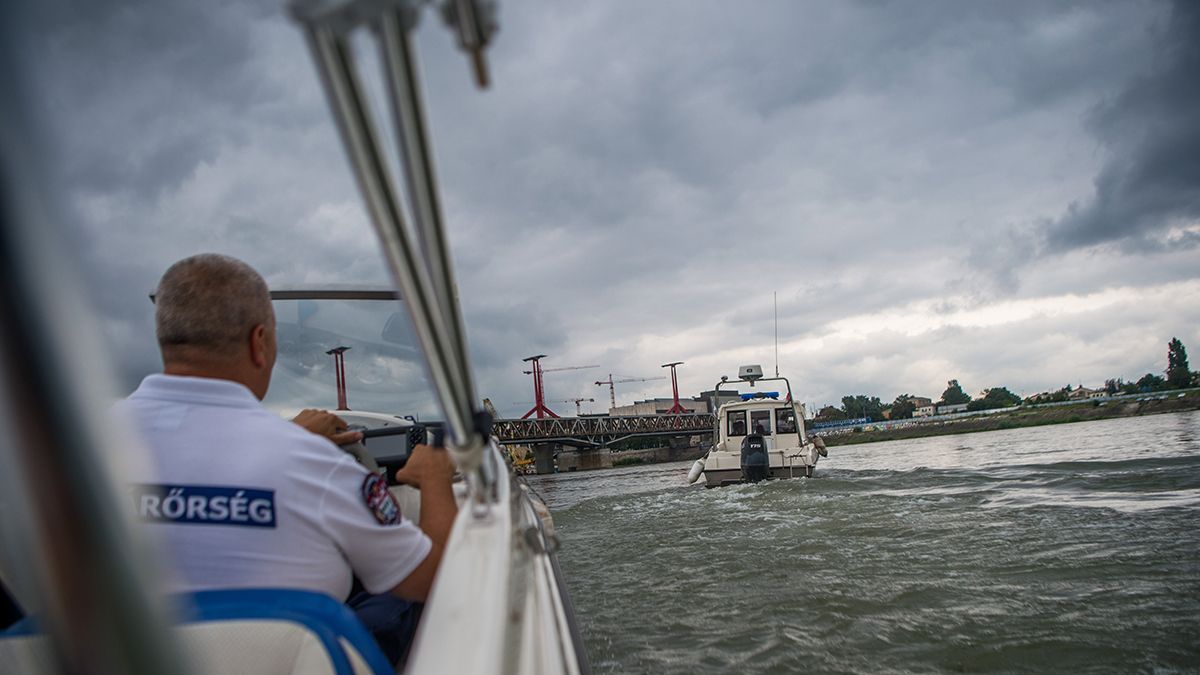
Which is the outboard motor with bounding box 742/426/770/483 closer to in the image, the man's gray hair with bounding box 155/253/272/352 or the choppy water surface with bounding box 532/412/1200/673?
the choppy water surface with bounding box 532/412/1200/673

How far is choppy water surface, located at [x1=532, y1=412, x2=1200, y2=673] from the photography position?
4004 millimetres

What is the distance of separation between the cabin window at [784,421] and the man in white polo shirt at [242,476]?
16.6 meters

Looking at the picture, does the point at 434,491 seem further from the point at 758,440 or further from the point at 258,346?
the point at 758,440

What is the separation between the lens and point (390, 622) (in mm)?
2172

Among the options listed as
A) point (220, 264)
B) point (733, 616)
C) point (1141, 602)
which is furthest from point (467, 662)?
point (1141, 602)

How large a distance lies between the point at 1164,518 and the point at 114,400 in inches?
354

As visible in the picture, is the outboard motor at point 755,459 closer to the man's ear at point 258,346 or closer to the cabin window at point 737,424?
the cabin window at point 737,424

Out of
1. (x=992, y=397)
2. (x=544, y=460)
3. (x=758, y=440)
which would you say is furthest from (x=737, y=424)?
(x=992, y=397)

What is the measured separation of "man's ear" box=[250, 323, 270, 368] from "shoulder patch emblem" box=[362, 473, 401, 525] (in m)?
0.44

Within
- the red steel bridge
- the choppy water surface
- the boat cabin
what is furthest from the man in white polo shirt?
the red steel bridge

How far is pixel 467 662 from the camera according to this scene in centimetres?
114

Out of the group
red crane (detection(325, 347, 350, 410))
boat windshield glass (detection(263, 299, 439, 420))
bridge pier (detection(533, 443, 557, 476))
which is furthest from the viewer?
bridge pier (detection(533, 443, 557, 476))

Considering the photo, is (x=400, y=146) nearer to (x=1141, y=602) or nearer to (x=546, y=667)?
(x=546, y=667)

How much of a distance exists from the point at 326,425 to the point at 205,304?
721 millimetres
